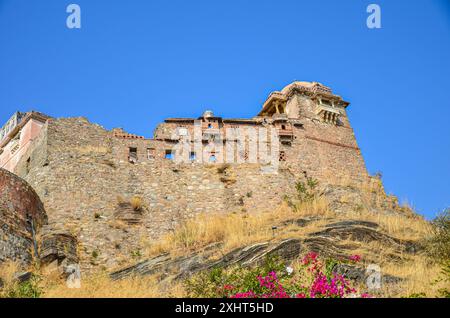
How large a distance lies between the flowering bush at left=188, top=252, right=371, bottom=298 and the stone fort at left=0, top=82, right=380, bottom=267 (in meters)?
8.72

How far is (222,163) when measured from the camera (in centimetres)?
2736

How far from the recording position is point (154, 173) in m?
25.8

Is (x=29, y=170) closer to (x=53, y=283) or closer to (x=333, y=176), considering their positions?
(x=53, y=283)

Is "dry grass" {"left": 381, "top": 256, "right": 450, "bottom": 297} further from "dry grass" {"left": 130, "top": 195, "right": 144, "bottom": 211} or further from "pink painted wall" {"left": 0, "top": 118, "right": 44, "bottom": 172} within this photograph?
"pink painted wall" {"left": 0, "top": 118, "right": 44, "bottom": 172}

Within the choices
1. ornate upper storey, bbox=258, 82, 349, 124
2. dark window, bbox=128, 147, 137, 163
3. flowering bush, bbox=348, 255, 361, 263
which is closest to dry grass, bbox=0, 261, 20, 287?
dark window, bbox=128, 147, 137, 163

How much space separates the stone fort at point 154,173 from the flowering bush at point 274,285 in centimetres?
872

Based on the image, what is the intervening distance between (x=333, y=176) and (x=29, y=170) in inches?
574

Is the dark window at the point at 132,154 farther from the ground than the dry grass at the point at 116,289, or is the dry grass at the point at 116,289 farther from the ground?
the dark window at the point at 132,154

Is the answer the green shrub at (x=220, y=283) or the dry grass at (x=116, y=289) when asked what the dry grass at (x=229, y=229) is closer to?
the dry grass at (x=116, y=289)

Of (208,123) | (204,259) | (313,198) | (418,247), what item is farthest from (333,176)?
(204,259)

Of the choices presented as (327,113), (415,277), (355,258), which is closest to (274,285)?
(355,258)

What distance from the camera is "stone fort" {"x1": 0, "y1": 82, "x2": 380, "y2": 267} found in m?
23.0

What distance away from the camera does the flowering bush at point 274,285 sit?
11.9 meters

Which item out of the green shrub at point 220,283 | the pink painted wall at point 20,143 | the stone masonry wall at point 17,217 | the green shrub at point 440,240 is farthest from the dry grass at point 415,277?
the pink painted wall at point 20,143
